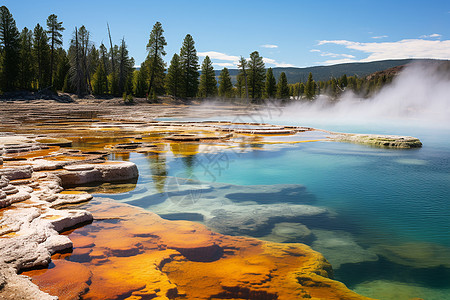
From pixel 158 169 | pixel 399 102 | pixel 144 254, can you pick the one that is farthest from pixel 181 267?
pixel 399 102

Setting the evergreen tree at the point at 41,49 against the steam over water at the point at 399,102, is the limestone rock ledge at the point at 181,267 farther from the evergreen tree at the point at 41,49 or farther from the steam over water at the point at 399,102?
the steam over water at the point at 399,102

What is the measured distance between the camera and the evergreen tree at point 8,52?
1544 inches

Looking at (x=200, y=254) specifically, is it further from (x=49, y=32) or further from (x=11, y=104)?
(x=49, y=32)

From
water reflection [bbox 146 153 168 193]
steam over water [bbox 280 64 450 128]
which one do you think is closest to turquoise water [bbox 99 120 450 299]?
water reflection [bbox 146 153 168 193]

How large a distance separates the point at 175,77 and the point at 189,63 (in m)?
3.70

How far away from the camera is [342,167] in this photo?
11.0 m

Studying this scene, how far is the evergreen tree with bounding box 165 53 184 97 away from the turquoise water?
38272mm

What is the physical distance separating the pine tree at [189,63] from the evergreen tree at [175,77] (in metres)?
1.04

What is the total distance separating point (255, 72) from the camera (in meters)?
56.6

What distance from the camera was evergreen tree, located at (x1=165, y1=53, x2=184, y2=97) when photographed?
161ft

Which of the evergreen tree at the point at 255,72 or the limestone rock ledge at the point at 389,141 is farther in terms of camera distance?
the evergreen tree at the point at 255,72

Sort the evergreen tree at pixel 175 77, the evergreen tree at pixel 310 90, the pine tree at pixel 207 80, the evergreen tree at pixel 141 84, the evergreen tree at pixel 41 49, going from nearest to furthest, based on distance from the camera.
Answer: the evergreen tree at pixel 41 49 → the evergreen tree at pixel 141 84 → the evergreen tree at pixel 175 77 → the pine tree at pixel 207 80 → the evergreen tree at pixel 310 90

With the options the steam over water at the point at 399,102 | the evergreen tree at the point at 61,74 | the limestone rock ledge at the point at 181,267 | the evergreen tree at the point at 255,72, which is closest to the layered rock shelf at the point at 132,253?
the limestone rock ledge at the point at 181,267

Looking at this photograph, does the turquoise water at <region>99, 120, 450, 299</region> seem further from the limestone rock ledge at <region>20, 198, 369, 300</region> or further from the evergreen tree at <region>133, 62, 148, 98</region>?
the evergreen tree at <region>133, 62, 148, 98</region>
